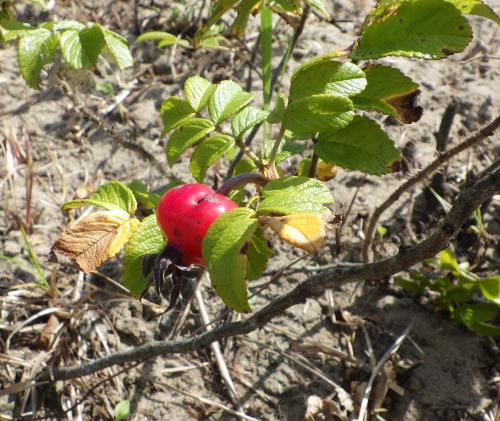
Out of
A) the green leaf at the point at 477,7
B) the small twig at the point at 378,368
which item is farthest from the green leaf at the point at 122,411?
the green leaf at the point at 477,7

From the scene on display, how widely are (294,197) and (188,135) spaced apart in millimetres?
413

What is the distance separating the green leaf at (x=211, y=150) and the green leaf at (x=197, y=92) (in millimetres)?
143

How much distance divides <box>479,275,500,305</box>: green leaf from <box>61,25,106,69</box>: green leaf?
1.33m

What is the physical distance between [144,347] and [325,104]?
93cm

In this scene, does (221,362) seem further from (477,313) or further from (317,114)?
(317,114)

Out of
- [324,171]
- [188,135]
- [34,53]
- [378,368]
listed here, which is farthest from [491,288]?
[34,53]

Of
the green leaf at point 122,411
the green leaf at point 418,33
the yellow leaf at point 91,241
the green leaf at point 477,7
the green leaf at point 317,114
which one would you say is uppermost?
the green leaf at point 477,7

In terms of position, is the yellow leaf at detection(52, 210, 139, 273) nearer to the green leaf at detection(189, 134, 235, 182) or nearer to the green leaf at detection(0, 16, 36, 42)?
the green leaf at detection(189, 134, 235, 182)

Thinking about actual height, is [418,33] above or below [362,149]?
above

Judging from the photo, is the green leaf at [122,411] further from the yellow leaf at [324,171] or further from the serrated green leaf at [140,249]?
the yellow leaf at [324,171]

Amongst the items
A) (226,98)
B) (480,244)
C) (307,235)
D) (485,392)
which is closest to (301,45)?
(480,244)

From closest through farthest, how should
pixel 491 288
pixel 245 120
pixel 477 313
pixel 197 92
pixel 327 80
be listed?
1. pixel 327 80
2. pixel 245 120
3. pixel 197 92
4. pixel 491 288
5. pixel 477 313

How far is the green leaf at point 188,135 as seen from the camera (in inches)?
51.0

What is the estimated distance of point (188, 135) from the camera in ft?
4.30
